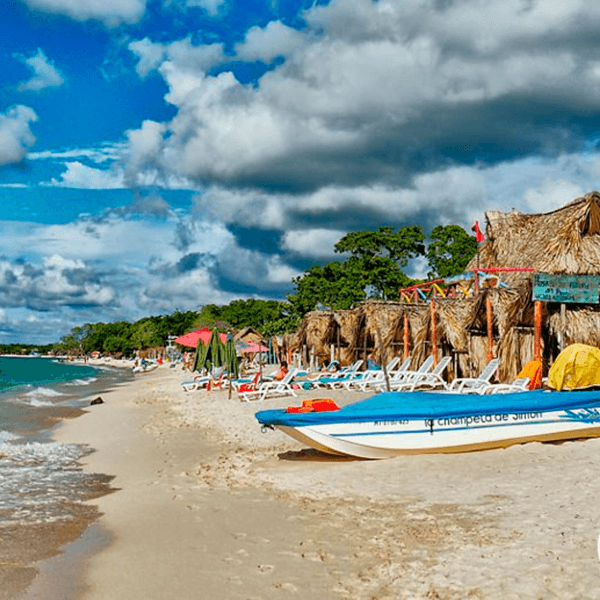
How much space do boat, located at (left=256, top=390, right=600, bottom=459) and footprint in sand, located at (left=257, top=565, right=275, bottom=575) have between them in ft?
12.6

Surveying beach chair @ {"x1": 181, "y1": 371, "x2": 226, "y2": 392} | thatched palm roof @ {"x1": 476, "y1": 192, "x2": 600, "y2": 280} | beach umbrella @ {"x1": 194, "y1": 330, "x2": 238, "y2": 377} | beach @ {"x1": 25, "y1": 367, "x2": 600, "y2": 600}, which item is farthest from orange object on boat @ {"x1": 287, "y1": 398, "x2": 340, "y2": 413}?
beach chair @ {"x1": 181, "y1": 371, "x2": 226, "y2": 392}

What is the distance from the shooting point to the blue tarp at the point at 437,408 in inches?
347

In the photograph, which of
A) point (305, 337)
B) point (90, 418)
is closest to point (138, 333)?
point (305, 337)

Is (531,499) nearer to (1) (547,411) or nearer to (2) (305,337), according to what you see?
(1) (547,411)

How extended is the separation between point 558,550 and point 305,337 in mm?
24856

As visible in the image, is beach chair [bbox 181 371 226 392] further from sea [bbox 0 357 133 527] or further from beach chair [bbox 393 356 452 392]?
beach chair [bbox 393 356 452 392]

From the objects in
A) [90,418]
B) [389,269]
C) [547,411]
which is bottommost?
[90,418]

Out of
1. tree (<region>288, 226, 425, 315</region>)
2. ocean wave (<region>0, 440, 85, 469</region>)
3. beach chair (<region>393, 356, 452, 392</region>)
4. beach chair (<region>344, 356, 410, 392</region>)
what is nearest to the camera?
ocean wave (<region>0, 440, 85, 469</region>)

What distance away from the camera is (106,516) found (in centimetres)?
707

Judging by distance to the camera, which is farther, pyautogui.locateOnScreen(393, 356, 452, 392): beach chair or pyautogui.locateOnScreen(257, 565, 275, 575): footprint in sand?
pyautogui.locateOnScreen(393, 356, 452, 392): beach chair

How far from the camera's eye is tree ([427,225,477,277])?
144 ft

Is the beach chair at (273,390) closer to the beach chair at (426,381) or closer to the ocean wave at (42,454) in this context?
the beach chair at (426,381)

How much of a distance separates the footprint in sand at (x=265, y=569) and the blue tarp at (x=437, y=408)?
12.6 feet

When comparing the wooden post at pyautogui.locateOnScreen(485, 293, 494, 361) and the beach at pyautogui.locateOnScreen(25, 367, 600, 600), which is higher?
the wooden post at pyautogui.locateOnScreen(485, 293, 494, 361)
